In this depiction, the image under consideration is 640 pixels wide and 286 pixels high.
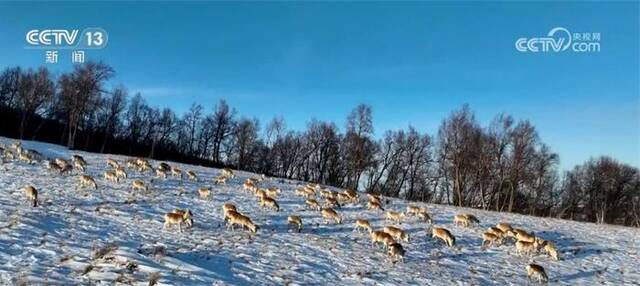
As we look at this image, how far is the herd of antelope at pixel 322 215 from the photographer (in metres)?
19.0

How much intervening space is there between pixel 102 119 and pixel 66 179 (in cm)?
6888

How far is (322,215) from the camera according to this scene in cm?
2439

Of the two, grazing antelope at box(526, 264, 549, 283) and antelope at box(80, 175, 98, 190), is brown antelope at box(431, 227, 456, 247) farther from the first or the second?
antelope at box(80, 175, 98, 190)

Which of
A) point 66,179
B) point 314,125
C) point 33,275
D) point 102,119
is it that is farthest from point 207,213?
point 102,119

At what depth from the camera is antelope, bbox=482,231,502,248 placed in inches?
901

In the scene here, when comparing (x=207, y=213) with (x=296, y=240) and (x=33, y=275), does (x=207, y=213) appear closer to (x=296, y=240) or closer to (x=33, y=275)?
(x=296, y=240)

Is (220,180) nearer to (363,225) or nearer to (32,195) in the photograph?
(363,225)

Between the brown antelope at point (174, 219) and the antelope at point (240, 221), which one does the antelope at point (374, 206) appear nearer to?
the antelope at point (240, 221)

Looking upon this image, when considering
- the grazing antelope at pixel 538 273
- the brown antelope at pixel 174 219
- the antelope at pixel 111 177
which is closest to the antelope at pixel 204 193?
the antelope at pixel 111 177

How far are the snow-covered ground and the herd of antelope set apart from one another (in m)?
0.39

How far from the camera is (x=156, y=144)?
3703 inches

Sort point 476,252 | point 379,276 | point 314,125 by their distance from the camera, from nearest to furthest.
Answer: point 379,276 < point 476,252 < point 314,125

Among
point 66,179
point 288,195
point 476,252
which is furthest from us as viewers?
A: point 288,195

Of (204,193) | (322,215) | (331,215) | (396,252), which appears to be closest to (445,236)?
(396,252)
